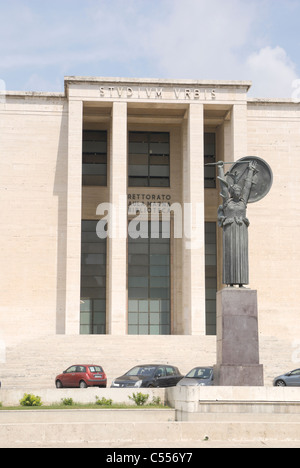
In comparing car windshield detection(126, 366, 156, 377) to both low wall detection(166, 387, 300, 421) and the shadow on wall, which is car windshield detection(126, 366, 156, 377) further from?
the shadow on wall

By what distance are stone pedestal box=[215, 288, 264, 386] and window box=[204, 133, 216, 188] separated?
28304 millimetres

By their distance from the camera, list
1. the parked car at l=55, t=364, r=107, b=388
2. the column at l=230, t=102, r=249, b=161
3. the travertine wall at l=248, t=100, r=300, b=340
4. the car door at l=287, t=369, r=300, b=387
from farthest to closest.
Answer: the travertine wall at l=248, t=100, r=300, b=340
the column at l=230, t=102, r=249, b=161
the parked car at l=55, t=364, r=107, b=388
the car door at l=287, t=369, r=300, b=387

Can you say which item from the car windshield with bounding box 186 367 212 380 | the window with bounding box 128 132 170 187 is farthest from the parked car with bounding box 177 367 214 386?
the window with bounding box 128 132 170 187

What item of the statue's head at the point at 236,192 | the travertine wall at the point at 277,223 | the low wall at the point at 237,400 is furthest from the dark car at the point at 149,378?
the travertine wall at the point at 277,223

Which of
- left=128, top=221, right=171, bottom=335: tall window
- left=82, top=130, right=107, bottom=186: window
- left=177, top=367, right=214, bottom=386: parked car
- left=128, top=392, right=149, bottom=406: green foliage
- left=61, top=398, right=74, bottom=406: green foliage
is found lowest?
left=61, top=398, right=74, bottom=406: green foliage

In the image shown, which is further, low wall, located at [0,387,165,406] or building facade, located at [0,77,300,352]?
building facade, located at [0,77,300,352]

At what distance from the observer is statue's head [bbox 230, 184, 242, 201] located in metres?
17.3

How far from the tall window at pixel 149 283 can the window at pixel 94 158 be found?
4.08 metres

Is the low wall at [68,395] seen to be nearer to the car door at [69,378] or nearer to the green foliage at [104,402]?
the green foliage at [104,402]

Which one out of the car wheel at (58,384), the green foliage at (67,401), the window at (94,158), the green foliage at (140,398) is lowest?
the car wheel at (58,384)

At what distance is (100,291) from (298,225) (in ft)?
39.5

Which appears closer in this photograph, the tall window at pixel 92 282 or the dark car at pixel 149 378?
the dark car at pixel 149 378

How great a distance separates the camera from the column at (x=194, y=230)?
3888 cm
